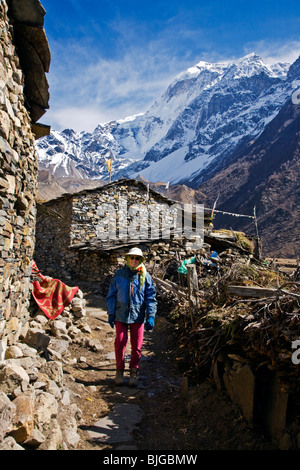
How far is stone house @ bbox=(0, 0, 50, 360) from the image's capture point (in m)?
3.71

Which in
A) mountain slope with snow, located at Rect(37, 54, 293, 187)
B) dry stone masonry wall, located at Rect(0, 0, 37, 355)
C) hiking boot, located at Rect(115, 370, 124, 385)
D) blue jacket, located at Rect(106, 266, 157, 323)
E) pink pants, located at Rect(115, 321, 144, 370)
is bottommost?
hiking boot, located at Rect(115, 370, 124, 385)

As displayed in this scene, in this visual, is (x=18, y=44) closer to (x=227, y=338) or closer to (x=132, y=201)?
(x=227, y=338)

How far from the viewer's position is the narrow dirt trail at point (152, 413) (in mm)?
3213

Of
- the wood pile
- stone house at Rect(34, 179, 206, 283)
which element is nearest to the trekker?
the wood pile

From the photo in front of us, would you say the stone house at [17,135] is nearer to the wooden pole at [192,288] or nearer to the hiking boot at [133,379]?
the hiking boot at [133,379]

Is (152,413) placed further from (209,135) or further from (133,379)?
(209,135)

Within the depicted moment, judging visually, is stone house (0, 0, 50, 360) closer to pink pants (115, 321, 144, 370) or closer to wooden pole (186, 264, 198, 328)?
pink pants (115, 321, 144, 370)

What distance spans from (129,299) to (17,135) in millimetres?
2686

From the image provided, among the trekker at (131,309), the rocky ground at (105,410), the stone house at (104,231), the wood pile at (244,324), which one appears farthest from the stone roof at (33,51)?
the stone house at (104,231)

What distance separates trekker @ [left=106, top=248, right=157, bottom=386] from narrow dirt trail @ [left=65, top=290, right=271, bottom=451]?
15.2 inches

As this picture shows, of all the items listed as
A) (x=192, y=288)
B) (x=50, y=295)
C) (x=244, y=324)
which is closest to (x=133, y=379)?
(x=192, y=288)

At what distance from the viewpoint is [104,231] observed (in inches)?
585

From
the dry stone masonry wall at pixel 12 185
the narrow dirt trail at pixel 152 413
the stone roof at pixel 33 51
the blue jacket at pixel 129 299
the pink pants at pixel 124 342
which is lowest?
the narrow dirt trail at pixel 152 413
